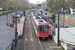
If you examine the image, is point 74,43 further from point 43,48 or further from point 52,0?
point 52,0

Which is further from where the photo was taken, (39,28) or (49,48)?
(39,28)

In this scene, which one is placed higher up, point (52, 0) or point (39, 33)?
point (52, 0)

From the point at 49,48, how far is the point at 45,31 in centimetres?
324

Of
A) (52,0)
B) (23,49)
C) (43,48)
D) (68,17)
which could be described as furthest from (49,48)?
(52,0)

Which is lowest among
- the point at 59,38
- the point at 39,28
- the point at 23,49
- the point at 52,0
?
the point at 23,49

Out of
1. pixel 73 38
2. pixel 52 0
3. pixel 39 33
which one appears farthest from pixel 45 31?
pixel 52 0

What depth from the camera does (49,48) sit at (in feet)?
46.2

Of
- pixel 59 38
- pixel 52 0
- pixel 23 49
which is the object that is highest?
pixel 52 0

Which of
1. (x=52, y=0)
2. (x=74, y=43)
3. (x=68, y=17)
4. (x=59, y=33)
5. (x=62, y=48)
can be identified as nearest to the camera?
(x=74, y=43)

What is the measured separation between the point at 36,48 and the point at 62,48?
300cm

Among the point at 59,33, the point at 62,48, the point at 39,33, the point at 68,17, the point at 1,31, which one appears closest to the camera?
the point at 1,31

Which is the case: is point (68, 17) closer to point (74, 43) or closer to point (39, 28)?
point (39, 28)

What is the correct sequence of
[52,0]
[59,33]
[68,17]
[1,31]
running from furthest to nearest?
[52,0] < [68,17] < [59,33] < [1,31]

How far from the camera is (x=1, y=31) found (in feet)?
31.6
